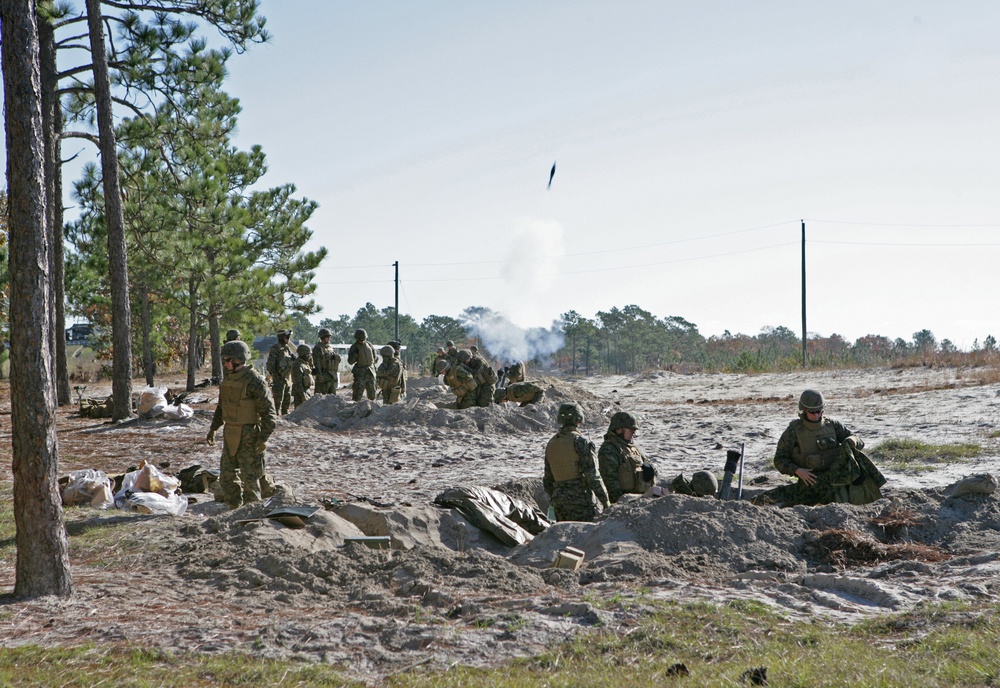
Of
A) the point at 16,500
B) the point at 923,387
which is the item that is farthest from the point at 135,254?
the point at 16,500

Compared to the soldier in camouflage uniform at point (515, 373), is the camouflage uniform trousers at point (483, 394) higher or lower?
lower

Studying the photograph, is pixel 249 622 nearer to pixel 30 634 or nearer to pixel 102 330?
pixel 30 634

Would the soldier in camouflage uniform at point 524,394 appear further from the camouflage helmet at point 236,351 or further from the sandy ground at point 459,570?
the camouflage helmet at point 236,351

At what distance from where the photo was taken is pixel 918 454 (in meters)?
12.5

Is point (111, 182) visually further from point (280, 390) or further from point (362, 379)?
point (362, 379)

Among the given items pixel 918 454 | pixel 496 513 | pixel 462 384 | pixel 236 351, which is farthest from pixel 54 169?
pixel 918 454

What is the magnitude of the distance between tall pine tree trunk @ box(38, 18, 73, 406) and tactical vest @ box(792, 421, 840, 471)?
13345mm

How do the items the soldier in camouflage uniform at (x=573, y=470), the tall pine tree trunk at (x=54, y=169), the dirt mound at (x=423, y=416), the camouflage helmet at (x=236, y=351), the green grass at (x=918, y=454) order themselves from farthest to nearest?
the tall pine tree trunk at (x=54, y=169) < the dirt mound at (x=423, y=416) < the green grass at (x=918, y=454) < the camouflage helmet at (x=236, y=351) < the soldier in camouflage uniform at (x=573, y=470)

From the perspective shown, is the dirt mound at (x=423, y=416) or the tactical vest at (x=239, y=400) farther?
the dirt mound at (x=423, y=416)

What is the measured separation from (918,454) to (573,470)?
20.8 ft

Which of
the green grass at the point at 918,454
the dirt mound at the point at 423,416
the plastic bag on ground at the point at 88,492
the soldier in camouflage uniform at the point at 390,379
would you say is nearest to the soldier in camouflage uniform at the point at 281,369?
the dirt mound at the point at 423,416

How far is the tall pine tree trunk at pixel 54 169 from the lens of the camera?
1752cm

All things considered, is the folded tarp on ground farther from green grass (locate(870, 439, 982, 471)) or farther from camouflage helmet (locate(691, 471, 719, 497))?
green grass (locate(870, 439, 982, 471))

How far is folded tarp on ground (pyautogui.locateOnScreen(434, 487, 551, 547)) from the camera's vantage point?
816 cm
